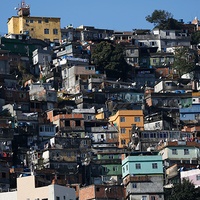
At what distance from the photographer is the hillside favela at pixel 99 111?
78.9 meters

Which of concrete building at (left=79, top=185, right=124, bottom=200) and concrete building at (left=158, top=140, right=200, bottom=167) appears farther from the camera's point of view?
concrete building at (left=158, top=140, right=200, bottom=167)

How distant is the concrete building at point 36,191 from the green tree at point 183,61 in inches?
1936

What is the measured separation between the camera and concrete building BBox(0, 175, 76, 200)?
70562 millimetres

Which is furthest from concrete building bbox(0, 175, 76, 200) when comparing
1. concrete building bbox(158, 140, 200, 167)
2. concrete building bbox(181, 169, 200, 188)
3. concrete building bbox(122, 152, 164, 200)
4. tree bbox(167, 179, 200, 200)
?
Result: concrete building bbox(158, 140, 200, 167)

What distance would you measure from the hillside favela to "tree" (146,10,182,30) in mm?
182

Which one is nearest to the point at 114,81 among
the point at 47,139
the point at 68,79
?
the point at 68,79

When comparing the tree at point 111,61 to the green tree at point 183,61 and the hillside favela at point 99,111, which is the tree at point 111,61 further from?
the green tree at point 183,61

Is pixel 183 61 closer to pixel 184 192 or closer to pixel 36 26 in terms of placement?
pixel 36 26

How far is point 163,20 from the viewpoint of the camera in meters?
138

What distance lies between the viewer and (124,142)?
96.9 metres

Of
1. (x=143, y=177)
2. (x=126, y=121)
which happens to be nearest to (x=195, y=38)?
(x=126, y=121)

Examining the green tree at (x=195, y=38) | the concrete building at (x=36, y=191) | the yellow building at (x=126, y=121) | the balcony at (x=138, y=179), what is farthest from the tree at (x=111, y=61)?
the concrete building at (x=36, y=191)

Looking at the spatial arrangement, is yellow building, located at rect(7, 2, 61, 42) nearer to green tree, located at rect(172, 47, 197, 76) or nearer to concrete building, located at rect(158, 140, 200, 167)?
green tree, located at rect(172, 47, 197, 76)

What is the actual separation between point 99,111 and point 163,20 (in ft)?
122
